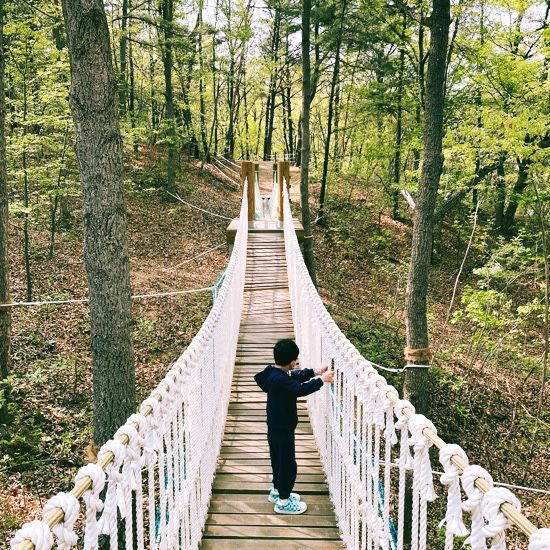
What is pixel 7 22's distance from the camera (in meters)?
7.04

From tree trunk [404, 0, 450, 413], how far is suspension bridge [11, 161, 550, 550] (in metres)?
1.29

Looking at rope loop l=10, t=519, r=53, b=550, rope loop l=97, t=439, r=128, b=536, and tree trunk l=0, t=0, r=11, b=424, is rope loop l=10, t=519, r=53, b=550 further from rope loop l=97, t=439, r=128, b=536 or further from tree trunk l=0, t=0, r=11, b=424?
tree trunk l=0, t=0, r=11, b=424

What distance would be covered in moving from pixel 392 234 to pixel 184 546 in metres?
13.9

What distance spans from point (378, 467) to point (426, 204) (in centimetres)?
344

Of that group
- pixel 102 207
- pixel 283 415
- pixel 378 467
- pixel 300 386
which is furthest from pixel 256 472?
pixel 102 207

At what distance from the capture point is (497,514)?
3.61 feet

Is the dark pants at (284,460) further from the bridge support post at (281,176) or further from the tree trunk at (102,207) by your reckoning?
the bridge support post at (281,176)

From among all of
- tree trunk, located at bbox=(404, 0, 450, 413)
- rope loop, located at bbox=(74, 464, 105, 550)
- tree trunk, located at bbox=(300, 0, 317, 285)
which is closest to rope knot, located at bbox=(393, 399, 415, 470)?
rope loop, located at bbox=(74, 464, 105, 550)

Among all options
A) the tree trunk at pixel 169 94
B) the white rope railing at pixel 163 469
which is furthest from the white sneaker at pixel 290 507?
the tree trunk at pixel 169 94

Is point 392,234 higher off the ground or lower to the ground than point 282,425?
higher

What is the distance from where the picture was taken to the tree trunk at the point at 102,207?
328 centimetres

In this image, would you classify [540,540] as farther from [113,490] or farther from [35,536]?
[113,490]

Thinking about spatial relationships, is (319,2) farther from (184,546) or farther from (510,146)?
(184,546)

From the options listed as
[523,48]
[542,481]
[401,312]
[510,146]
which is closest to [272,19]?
[523,48]
